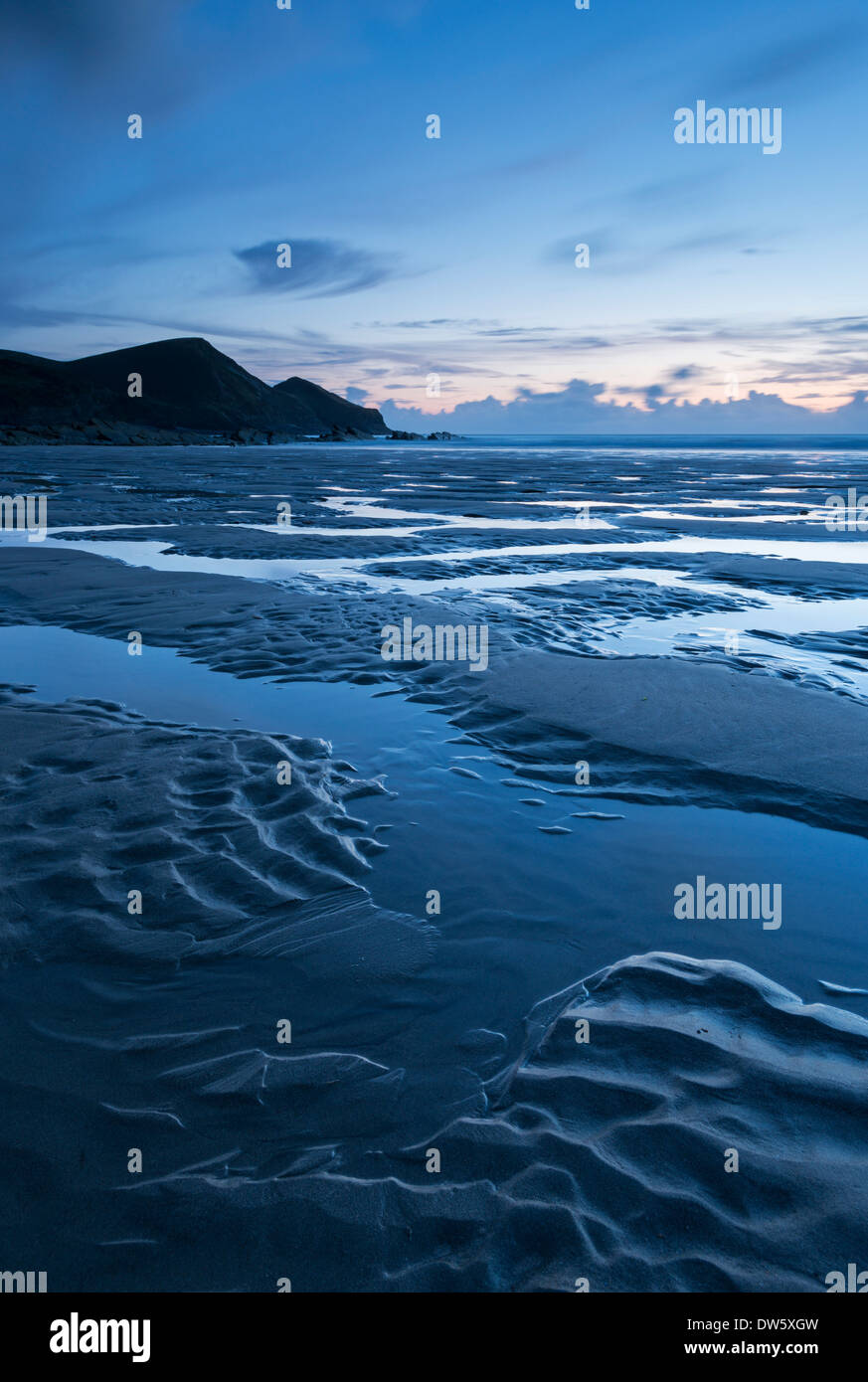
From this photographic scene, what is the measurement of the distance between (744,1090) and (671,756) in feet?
9.52

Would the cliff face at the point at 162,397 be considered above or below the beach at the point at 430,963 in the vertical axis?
above

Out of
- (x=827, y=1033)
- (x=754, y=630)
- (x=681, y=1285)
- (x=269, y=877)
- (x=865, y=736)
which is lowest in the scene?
(x=681, y=1285)

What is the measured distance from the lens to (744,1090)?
254 centimetres

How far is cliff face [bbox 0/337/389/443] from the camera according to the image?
122 m

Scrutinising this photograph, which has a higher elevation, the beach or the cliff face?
the cliff face

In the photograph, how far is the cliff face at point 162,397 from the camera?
122 meters

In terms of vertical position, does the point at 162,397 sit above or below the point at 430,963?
above

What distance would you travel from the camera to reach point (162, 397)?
509ft

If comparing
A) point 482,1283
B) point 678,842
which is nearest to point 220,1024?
point 482,1283

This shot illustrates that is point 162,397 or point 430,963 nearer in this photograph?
point 430,963

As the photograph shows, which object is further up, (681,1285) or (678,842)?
(678,842)

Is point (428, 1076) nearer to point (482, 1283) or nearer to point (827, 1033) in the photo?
point (482, 1283)

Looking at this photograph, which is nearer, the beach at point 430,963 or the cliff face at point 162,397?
the beach at point 430,963

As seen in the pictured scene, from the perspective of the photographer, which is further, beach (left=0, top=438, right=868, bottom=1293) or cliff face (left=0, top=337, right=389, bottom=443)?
cliff face (left=0, top=337, right=389, bottom=443)
